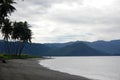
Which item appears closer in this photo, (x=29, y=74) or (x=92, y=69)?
(x=29, y=74)

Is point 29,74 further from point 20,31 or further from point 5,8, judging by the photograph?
point 20,31

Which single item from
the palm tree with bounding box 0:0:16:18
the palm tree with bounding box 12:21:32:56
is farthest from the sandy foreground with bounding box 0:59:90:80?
the palm tree with bounding box 12:21:32:56

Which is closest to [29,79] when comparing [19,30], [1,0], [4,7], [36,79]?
[36,79]

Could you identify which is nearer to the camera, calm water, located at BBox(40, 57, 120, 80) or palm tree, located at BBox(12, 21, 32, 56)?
calm water, located at BBox(40, 57, 120, 80)

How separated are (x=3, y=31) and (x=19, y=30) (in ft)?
40.1

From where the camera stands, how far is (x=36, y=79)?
1056 inches

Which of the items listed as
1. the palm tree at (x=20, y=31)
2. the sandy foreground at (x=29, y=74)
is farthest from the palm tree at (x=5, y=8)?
the palm tree at (x=20, y=31)

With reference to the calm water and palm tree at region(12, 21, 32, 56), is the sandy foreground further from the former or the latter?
palm tree at region(12, 21, 32, 56)

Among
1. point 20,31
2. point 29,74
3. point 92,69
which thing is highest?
point 20,31

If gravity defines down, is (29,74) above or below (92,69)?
above

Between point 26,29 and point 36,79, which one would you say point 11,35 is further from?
point 36,79

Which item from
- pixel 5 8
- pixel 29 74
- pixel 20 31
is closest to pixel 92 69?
pixel 5 8

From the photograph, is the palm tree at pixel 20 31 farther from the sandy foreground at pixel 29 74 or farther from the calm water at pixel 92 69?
the sandy foreground at pixel 29 74

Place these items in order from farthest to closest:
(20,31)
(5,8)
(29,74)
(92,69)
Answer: (20,31), (92,69), (5,8), (29,74)
